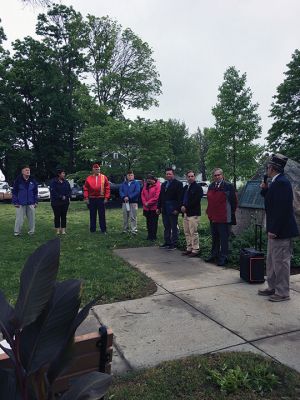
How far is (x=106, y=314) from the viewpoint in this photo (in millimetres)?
4473

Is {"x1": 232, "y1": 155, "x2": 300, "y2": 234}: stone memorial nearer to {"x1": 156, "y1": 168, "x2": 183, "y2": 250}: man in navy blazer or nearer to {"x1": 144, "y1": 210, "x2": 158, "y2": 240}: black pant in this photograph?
{"x1": 156, "y1": 168, "x2": 183, "y2": 250}: man in navy blazer

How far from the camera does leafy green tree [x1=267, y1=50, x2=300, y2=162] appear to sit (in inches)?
1262

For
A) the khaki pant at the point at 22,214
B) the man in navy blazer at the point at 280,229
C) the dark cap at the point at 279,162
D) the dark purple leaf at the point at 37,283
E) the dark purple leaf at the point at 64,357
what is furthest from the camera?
the khaki pant at the point at 22,214

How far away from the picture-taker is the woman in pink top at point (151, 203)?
31.3ft

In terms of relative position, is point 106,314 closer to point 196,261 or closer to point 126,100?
point 196,261

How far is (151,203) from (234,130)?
19.7 m

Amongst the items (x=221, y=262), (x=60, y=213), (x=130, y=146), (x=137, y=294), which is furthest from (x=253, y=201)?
(x=130, y=146)

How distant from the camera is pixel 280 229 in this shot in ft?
16.2

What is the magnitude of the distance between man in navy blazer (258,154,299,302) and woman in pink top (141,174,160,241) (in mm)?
4657

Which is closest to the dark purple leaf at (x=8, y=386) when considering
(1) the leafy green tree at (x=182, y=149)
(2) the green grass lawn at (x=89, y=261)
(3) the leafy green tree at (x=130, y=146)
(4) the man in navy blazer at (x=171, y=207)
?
(2) the green grass lawn at (x=89, y=261)

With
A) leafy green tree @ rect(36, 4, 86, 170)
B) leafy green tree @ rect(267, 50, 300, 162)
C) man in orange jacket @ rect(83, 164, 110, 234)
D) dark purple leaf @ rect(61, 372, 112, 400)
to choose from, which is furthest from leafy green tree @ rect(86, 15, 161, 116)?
dark purple leaf @ rect(61, 372, 112, 400)

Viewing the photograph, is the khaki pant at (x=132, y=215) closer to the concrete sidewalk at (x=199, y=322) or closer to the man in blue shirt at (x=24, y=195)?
the man in blue shirt at (x=24, y=195)

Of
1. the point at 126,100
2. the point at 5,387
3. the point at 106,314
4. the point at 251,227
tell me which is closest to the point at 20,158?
the point at 126,100

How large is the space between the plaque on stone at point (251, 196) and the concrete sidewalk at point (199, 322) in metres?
3.16
